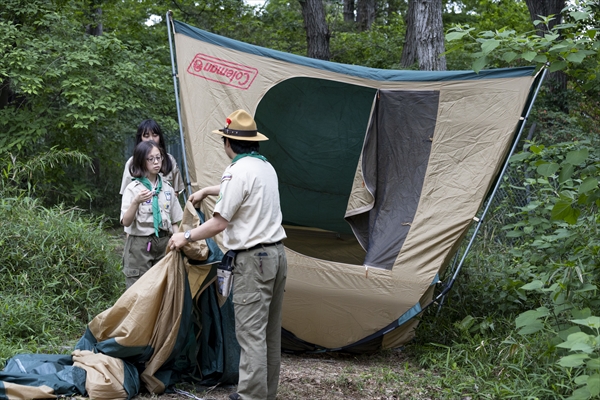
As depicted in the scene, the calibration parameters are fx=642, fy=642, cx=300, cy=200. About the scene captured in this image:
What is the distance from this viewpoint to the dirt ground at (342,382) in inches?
150

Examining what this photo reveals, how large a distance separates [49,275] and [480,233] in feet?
13.1

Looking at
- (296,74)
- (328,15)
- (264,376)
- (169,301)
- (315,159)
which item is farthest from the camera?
(328,15)

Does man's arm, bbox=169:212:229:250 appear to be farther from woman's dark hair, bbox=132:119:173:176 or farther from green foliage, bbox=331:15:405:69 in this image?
green foliage, bbox=331:15:405:69

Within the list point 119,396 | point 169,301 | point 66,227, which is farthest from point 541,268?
point 66,227

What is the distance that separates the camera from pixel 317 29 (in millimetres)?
10133

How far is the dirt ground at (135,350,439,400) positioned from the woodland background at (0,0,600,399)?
0.12 feet

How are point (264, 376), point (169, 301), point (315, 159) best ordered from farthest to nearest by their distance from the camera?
point (315, 159), point (169, 301), point (264, 376)

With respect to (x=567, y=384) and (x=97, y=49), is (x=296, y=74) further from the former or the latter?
(x=97, y=49)

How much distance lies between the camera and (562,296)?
3699mm

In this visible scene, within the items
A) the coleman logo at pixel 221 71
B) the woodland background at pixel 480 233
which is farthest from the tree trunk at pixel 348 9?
the coleman logo at pixel 221 71

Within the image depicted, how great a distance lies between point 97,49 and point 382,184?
3.95 m

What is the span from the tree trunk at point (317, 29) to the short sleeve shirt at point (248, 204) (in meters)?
7.03

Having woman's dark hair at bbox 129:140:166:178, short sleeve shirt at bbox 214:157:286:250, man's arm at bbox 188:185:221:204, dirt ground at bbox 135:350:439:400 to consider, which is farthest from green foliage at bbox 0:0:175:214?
short sleeve shirt at bbox 214:157:286:250

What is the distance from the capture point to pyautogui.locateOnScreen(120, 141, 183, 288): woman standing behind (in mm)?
4086
